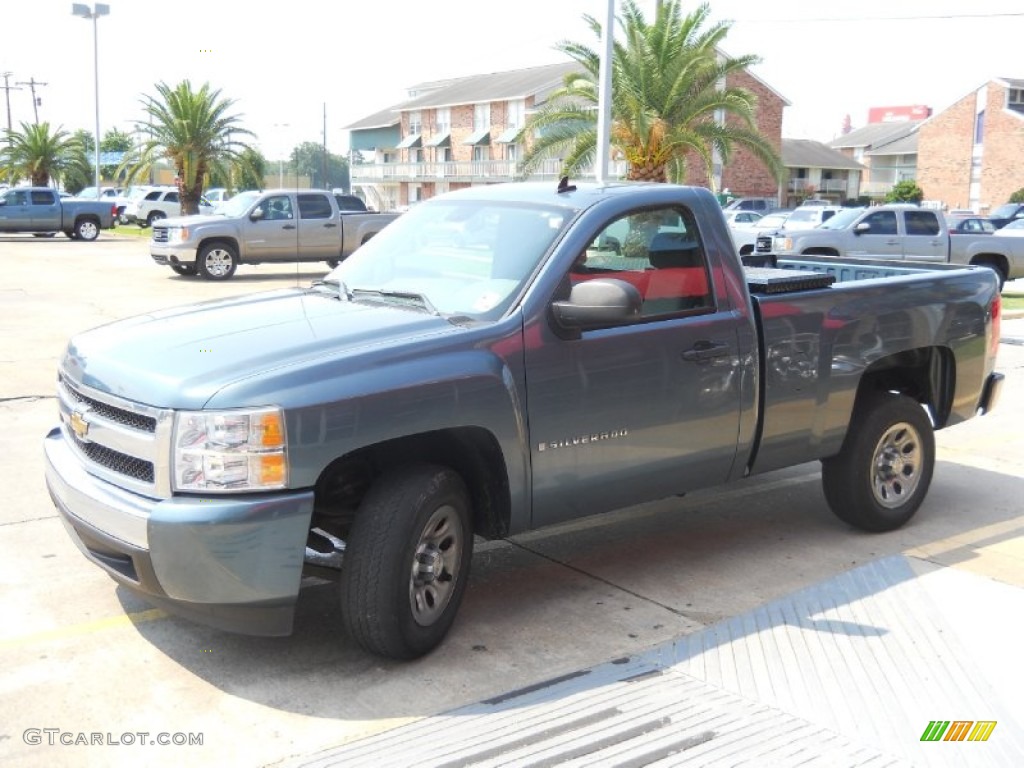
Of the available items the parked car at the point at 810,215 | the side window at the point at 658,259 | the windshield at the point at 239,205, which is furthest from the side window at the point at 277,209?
the side window at the point at 658,259

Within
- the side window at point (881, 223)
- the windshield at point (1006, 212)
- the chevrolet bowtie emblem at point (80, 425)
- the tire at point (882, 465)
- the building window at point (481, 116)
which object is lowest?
the tire at point (882, 465)

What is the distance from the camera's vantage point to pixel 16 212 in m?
35.4

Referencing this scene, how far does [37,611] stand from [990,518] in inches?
212

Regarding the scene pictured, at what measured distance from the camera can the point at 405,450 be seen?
179 inches

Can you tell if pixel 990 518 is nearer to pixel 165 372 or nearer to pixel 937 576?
pixel 937 576

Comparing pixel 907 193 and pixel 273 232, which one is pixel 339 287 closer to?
pixel 273 232

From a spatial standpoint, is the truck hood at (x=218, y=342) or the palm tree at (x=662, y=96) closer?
the truck hood at (x=218, y=342)

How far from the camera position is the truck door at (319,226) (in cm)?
2409

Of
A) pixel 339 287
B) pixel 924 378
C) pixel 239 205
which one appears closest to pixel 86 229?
pixel 239 205

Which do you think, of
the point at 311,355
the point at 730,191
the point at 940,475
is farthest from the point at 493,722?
the point at 730,191

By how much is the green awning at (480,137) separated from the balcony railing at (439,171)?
116 cm

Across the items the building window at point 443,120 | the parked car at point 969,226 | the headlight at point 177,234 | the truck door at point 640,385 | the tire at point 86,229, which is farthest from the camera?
the building window at point 443,120

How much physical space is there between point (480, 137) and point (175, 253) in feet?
146
